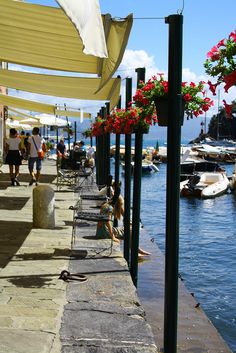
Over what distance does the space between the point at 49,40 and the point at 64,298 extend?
304 cm

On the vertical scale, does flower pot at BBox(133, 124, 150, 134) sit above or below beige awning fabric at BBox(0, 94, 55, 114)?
below

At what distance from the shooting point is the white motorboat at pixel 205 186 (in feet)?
116

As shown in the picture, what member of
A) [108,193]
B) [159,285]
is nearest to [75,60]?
[159,285]

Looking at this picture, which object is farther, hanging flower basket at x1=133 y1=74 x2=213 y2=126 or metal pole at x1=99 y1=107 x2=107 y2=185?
metal pole at x1=99 y1=107 x2=107 y2=185

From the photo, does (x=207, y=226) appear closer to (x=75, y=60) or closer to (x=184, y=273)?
(x=184, y=273)

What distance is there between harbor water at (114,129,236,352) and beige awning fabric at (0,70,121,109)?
4414 mm

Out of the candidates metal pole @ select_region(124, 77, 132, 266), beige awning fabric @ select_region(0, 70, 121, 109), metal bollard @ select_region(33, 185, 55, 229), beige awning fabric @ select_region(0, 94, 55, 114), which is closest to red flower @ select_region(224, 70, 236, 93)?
metal pole @ select_region(124, 77, 132, 266)

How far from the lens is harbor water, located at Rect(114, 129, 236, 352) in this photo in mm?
11125

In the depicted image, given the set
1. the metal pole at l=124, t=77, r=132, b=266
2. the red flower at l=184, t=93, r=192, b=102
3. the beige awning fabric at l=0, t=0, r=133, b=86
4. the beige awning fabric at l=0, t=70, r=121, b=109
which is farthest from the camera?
the beige awning fabric at l=0, t=70, r=121, b=109

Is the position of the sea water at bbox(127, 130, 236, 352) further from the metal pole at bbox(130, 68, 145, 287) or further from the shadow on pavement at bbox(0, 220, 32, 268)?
the shadow on pavement at bbox(0, 220, 32, 268)

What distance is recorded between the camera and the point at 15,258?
7.99 metres

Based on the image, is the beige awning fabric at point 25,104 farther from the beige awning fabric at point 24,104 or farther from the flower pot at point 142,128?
the flower pot at point 142,128

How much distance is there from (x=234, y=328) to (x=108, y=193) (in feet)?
18.4

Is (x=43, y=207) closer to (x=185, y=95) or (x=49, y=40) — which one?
(x=49, y=40)
